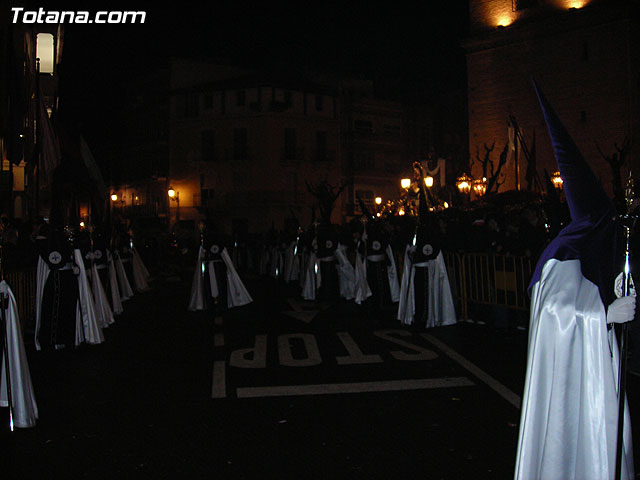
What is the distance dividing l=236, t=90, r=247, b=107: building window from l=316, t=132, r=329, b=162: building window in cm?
619

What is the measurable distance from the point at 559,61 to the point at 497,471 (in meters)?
32.7

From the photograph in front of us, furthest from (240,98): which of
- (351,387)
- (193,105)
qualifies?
(351,387)

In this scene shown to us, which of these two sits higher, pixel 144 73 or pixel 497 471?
pixel 144 73

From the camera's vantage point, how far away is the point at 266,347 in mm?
9180

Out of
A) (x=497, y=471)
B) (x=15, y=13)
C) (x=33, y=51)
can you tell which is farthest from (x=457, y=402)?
(x=33, y=51)

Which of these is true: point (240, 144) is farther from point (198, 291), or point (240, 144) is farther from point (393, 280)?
point (393, 280)

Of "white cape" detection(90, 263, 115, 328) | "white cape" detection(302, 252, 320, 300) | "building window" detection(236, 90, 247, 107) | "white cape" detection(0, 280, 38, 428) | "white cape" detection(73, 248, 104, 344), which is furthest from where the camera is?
"building window" detection(236, 90, 247, 107)

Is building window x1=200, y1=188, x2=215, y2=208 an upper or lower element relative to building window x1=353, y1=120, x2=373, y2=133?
lower

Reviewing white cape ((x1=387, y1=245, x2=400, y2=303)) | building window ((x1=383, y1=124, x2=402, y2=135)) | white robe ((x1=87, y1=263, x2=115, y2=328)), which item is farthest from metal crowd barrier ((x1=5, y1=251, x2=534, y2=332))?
building window ((x1=383, y1=124, x2=402, y2=135))

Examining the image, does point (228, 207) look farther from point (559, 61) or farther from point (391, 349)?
point (391, 349)

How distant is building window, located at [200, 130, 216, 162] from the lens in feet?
160

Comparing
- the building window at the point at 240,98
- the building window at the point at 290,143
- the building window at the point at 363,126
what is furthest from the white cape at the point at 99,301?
the building window at the point at 363,126

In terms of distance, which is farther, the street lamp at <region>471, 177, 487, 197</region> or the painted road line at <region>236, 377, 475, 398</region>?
the street lamp at <region>471, 177, 487, 197</region>

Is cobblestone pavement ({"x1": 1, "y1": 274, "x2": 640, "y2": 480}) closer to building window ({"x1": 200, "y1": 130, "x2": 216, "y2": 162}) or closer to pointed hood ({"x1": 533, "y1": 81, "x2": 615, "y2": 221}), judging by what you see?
pointed hood ({"x1": 533, "y1": 81, "x2": 615, "y2": 221})
